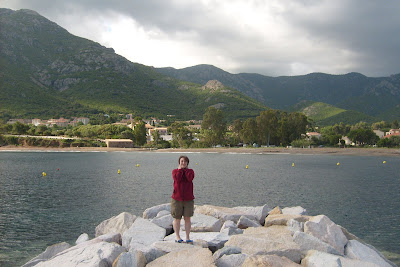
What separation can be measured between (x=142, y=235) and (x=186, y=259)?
3.90m

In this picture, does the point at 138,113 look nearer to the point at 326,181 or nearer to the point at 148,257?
the point at 326,181

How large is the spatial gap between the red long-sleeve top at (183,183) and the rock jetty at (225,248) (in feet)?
4.95

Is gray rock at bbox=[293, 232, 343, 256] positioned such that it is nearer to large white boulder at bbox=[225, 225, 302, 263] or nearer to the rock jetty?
the rock jetty

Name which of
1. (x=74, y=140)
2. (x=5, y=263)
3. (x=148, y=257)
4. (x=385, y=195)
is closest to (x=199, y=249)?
(x=148, y=257)

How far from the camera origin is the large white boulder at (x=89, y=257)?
977 cm

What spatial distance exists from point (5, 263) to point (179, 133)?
110297mm

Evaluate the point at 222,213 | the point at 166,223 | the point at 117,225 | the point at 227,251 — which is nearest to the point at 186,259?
the point at 227,251

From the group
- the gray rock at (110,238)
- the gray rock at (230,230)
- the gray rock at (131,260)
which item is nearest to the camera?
the gray rock at (131,260)

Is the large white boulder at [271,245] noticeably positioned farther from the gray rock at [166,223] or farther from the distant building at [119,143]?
the distant building at [119,143]

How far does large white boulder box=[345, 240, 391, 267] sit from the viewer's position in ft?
36.3

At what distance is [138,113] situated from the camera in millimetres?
193000

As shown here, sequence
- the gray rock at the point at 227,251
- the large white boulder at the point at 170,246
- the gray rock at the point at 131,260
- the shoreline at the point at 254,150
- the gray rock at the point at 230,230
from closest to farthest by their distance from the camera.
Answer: the gray rock at the point at 131,260 → the gray rock at the point at 227,251 → the large white boulder at the point at 170,246 → the gray rock at the point at 230,230 → the shoreline at the point at 254,150

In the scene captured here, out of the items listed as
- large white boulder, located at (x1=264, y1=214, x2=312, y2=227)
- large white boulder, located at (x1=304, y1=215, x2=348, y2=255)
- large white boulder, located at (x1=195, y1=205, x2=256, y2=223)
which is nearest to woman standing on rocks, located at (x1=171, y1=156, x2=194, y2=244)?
large white boulder, located at (x1=304, y1=215, x2=348, y2=255)

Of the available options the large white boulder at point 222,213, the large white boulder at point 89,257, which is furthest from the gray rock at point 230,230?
the large white boulder at point 89,257
